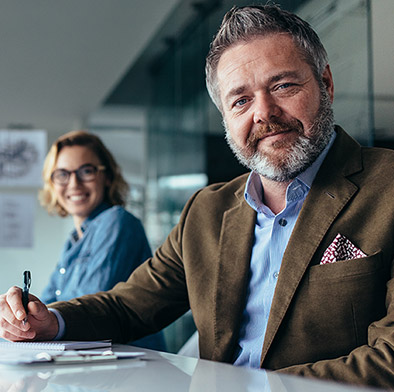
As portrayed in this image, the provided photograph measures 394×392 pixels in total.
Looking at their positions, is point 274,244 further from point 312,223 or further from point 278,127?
point 278,127

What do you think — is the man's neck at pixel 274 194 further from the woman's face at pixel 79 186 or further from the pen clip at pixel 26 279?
the woman's face at pixel 79 186

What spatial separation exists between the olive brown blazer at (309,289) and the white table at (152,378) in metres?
0.17

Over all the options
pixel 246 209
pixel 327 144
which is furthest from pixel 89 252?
pixel 327 144

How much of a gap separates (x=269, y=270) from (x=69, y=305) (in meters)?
0.53

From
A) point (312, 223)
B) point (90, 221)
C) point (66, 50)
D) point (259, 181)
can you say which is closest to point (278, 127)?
point (259, 181)

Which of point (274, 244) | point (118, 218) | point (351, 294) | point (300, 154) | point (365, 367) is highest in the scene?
point (300, 154)

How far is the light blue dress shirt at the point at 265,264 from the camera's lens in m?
1.33

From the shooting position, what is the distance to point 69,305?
55.4 inches

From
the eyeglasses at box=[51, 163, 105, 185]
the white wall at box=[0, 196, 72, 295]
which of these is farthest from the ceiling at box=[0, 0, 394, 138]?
the eyeglasses at box=[51, 163, 105, 185]

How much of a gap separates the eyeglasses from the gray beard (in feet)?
4.94

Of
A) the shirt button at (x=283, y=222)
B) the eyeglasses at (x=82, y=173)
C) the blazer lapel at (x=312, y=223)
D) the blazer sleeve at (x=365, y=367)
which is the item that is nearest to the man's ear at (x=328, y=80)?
the blazer lapel at (x=312, y=223)

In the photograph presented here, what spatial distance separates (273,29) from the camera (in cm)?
146

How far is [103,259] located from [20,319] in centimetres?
109

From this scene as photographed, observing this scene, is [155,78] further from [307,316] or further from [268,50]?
[307,316]
